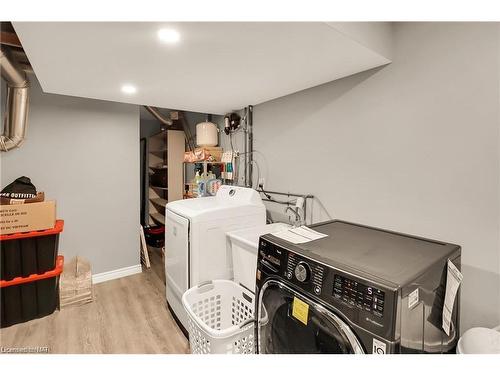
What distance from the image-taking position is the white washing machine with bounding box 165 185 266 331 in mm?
1976

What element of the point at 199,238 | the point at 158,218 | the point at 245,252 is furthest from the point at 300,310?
the point at 158,218

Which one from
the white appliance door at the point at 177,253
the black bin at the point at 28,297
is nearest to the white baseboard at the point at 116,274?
the black bin at the point at 28,297

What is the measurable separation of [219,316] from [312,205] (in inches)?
45.9

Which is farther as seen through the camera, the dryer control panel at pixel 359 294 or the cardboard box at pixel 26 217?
the cardboard box at pixel 26 217

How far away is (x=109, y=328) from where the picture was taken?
2152mm

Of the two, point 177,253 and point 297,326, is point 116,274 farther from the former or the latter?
point 297,326

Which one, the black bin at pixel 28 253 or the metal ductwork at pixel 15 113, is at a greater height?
the metal ductwork at pixel 15 113

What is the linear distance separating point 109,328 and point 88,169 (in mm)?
1690

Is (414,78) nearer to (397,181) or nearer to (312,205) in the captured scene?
(397,181)

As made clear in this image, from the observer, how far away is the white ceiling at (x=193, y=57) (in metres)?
1.19

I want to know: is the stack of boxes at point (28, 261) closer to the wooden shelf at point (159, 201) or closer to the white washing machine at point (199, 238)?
the white washing machine at point (199, 238)

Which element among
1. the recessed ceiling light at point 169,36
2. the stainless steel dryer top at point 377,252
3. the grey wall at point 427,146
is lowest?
the stainless steel dryer top at point 377,252

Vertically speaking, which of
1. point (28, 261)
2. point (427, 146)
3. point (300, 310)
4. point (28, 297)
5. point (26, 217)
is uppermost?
point (427, 146)

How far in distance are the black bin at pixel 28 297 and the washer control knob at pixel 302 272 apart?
7.78ft
